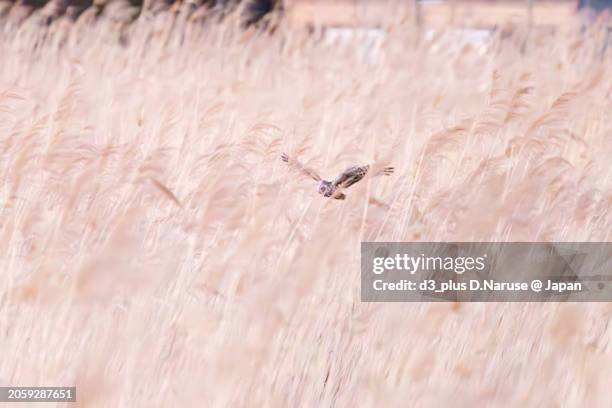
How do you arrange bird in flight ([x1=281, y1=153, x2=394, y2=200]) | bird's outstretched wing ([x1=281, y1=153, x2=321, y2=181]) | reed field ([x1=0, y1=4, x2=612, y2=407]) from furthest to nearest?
bird's outstretched wing ([x1=281, y1=153, x2=321, y2=181]) → bird in flight ([x1=281, y1=153, x2=394, y2=200]) → reed field ([x1=0, y1=4, x2=612, y2=407])

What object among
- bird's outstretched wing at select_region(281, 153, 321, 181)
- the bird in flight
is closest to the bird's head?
the bird in flight

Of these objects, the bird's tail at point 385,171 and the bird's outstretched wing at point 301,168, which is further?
the bird's outstretched wing at point 301,168

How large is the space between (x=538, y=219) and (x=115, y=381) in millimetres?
1470

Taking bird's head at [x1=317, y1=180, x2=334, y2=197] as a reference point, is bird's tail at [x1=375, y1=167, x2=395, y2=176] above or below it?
above

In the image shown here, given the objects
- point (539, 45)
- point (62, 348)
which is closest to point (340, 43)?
point (539, 45)

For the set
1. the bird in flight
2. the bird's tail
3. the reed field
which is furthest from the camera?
the bird in flight

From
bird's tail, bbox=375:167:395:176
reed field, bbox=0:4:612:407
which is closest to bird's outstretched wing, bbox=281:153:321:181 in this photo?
reed field, bbox=0:4:612:407

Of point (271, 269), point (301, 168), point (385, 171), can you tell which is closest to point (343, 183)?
point (385, 171)

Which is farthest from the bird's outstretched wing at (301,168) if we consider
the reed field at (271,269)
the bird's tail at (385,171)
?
the bird's tail at (385,171)

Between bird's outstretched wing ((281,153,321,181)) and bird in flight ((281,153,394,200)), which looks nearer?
bird in flight ((281,153,394,200))

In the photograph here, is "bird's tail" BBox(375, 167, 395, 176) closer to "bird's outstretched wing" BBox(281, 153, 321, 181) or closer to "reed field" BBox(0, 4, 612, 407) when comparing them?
"reed field" BBox(0, 4, 612, 407)

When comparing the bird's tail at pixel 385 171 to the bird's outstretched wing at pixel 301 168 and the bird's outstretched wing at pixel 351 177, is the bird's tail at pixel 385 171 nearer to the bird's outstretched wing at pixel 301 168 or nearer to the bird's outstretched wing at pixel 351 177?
the bird's outstretched wing at pixel 351 177

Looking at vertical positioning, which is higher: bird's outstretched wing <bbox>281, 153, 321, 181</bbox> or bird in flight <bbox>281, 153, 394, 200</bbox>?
bird's outstretched wing <bbox>281, 153, 321, 181</bbox>

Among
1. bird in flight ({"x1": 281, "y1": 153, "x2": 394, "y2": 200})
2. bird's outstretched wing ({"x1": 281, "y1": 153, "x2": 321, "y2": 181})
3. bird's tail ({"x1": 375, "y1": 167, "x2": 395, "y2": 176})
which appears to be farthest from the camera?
bird's outstretched wing ({"x1": 281, "y1": 153, "x2": 321, "y2": 181})
